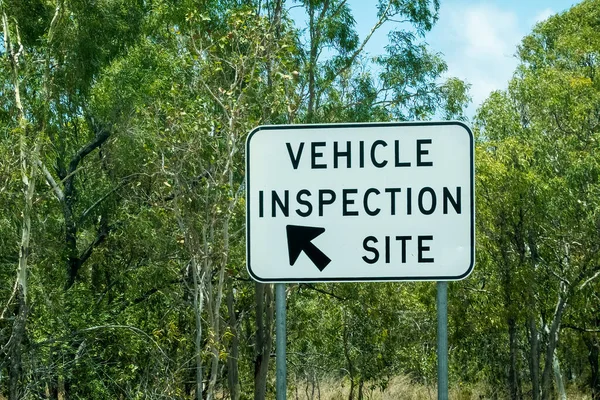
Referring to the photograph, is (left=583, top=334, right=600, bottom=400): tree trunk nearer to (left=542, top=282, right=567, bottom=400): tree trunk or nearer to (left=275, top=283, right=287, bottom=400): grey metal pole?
(left=542, top=282, right=567, bottom=400): tree trunk

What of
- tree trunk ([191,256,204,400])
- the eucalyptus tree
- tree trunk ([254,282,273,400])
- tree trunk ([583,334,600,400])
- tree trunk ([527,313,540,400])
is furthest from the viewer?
tree trunk ([583,334,600,400])

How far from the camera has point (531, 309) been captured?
69.6 feet

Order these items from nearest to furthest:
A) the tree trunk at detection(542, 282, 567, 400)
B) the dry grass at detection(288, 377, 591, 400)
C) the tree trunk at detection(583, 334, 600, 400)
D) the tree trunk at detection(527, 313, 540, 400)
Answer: the tree trunk at detection(542, 282, 567, 400) → the tree trunk at detection(527, 313, 540, 400) → the dry grass at detection(288, 377, 591, 400) → the tree trunk at detection(583, 334, 600, 400)

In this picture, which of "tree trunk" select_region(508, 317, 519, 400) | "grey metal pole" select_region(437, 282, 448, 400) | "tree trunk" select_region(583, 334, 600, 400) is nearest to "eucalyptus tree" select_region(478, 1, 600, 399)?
"tree trunk" select_region(508, 317, 519, 400)

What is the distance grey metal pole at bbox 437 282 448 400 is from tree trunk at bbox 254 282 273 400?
1738 centimetres

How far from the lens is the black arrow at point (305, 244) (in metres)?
3.89

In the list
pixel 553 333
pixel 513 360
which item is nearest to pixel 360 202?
pixel 553 333

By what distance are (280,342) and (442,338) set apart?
0.59 m

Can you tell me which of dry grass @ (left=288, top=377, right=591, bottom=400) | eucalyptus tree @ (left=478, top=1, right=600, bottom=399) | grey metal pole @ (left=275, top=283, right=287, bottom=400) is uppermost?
eucalyptus tree @ (left=478, top=1, right=600, bottom=399)

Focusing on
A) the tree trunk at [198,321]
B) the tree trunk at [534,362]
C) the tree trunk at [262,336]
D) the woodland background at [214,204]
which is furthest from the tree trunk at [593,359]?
the tree trunk at [198,321]

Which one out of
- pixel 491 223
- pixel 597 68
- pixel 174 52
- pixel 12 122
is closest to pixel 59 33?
pixel 12 122

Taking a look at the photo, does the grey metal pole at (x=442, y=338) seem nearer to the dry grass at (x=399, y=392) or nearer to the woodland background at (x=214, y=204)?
the woodland background at (x=214, y=204)

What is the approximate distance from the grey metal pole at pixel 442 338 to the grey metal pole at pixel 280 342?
1.84 feet

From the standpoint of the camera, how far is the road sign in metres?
3.86
